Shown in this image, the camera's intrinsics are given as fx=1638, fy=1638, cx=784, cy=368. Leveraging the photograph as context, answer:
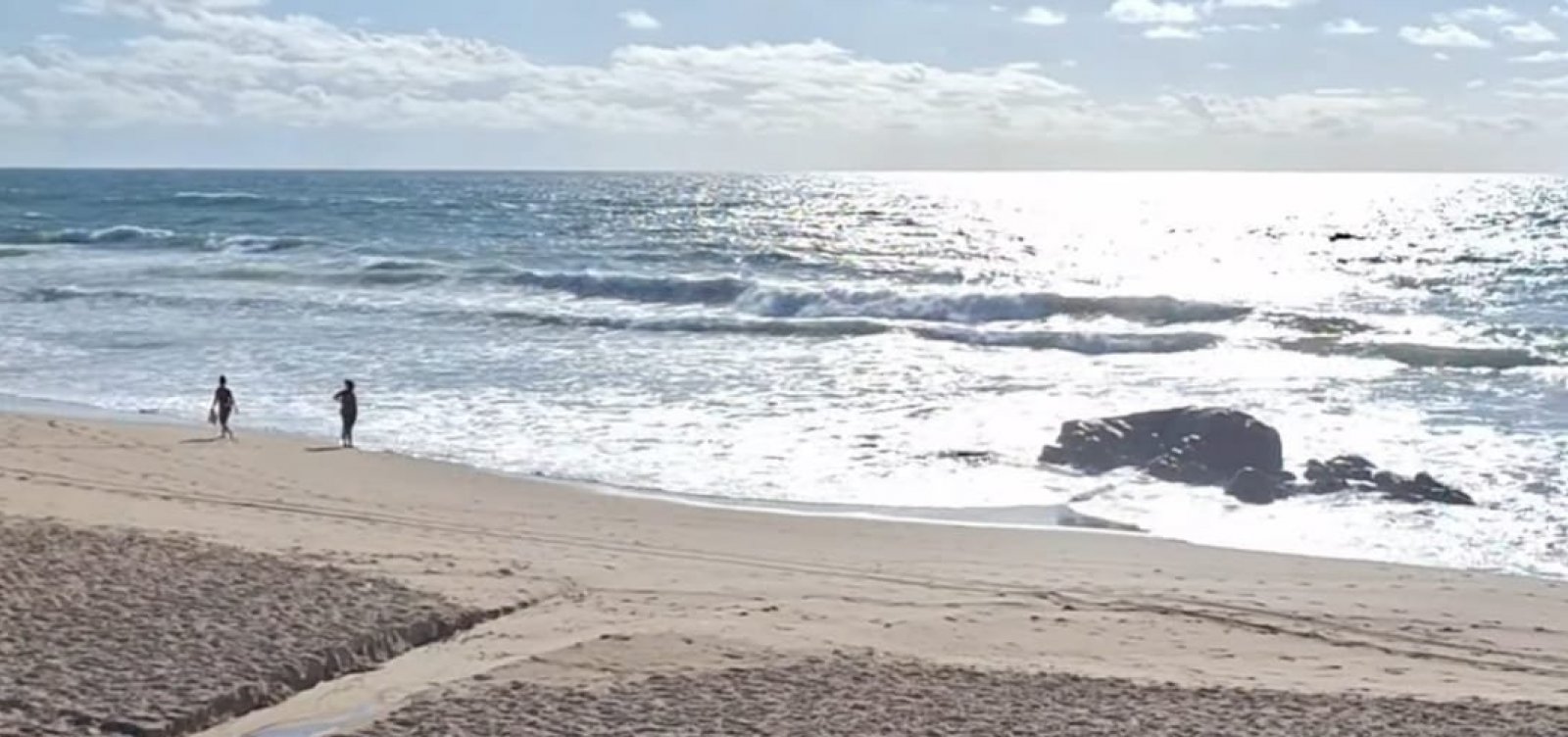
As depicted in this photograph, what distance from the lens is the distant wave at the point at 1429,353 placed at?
28.6 meters

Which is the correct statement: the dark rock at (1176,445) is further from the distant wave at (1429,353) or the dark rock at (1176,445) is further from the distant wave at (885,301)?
the distant wave at (885,301)

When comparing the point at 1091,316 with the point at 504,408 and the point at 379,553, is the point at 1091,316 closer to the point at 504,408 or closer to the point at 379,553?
the point at 504,408

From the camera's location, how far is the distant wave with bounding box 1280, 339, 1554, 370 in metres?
28.6

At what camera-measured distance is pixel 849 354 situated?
1187 inches

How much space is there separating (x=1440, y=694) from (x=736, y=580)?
5.11 metres

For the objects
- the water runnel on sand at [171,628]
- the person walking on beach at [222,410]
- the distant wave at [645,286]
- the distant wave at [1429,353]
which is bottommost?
the person walking on beach at [222,410]

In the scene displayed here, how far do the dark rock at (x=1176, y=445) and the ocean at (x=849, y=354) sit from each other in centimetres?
40

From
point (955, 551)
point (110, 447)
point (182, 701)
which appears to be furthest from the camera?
point (110, 447)

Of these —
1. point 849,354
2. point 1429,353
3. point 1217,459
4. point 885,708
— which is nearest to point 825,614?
point 885,708

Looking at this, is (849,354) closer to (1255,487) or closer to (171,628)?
(1255,487)

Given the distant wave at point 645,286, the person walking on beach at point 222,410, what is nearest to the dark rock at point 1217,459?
the person walking on beach at point 222,410

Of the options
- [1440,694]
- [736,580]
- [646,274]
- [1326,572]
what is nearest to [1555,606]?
[1326,572]

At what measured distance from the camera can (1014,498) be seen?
16344 millimetres

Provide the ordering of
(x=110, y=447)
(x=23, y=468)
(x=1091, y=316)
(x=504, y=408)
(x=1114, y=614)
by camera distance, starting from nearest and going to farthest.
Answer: (x=1114, y=614) → (x=23, y=468) → (x=110, y=447) → (x=504, y=408) → (x=1091, y=316)
